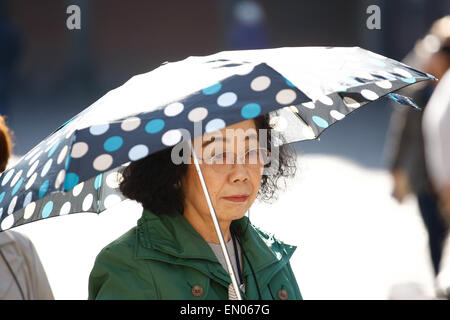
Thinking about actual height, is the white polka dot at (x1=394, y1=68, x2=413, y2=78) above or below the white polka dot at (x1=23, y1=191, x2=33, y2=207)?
above

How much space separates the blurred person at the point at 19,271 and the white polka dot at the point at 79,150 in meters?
0.82

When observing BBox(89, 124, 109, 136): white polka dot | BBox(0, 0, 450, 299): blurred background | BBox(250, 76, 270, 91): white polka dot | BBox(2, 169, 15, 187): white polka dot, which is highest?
BBox(250, 76, 270, 91): white polka dot

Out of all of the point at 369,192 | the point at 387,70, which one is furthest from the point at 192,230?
the point at 369,192

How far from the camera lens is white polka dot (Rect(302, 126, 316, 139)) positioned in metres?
3.55

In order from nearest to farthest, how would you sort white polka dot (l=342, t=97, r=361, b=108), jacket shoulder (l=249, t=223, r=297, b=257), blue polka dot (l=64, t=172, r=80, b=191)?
blue polka dot (l=64, t=172, r=80, b=191), jacket shoulder (l=249, t=223, r=297, b=257), white polka dot (l=342, t=97, r=361, b=108)

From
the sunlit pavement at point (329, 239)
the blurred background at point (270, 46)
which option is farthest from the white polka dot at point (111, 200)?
the blurred background at point (270, 46)

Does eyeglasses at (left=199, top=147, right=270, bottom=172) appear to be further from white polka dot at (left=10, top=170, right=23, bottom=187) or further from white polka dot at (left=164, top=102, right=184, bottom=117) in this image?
white polka dot at (left=10, top=170, right=23, bottom=187)

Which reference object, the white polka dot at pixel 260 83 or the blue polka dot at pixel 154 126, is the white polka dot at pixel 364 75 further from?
the blue polka dot at pixel 154 126

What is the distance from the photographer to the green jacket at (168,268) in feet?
8.97

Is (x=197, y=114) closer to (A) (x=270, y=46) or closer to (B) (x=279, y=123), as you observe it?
(B) (x=279, y=123)

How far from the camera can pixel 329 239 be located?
7.77 meters

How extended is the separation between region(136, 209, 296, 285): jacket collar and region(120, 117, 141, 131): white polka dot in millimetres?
498

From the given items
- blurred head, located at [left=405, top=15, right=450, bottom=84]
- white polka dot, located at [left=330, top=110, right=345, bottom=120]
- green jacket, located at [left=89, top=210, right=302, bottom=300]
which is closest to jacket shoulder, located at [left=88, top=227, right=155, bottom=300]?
green jacket, located at [left=89, top=210, right=302, bottom=300]

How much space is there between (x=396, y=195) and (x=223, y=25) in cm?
1565
